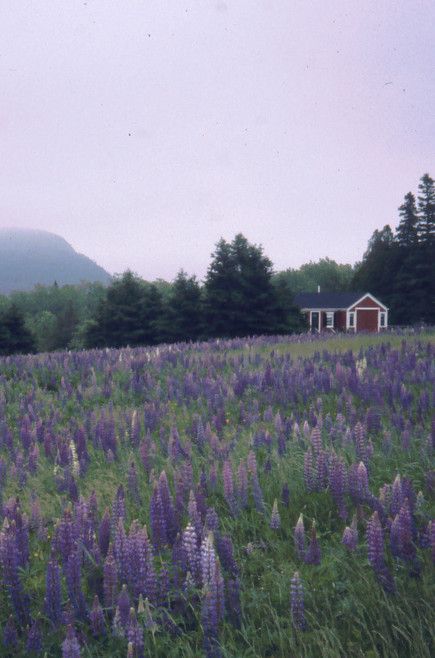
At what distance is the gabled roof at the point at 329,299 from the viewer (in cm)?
6881

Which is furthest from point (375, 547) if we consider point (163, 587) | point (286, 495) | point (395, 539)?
point (286, 495)

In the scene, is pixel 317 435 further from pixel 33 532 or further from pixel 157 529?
pixel 33 532

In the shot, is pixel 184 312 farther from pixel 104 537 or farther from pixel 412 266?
pixel 104 537

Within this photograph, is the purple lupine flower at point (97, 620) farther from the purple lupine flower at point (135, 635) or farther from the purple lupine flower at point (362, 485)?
the purple lupine flower at point (362, 485)

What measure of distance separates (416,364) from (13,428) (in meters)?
5.08

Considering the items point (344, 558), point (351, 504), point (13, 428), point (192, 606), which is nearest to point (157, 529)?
point (192, 606)

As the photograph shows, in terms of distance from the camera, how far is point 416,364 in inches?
314

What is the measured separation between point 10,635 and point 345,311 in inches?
2675

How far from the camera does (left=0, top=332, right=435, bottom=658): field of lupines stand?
2.43 m

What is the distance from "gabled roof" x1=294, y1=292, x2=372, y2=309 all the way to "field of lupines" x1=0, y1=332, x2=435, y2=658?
210ft

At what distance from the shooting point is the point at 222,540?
2818 millimetres

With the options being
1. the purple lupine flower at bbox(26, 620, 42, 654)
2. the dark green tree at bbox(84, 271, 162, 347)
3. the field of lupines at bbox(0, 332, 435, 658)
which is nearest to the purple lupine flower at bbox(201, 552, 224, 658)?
the field of lupines at bbox(0, 332, 435, 658)

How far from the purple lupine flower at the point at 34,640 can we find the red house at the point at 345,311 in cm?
6135

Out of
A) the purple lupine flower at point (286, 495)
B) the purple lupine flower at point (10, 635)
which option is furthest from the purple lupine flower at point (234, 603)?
the purple lupine flower at point (286, 495)
